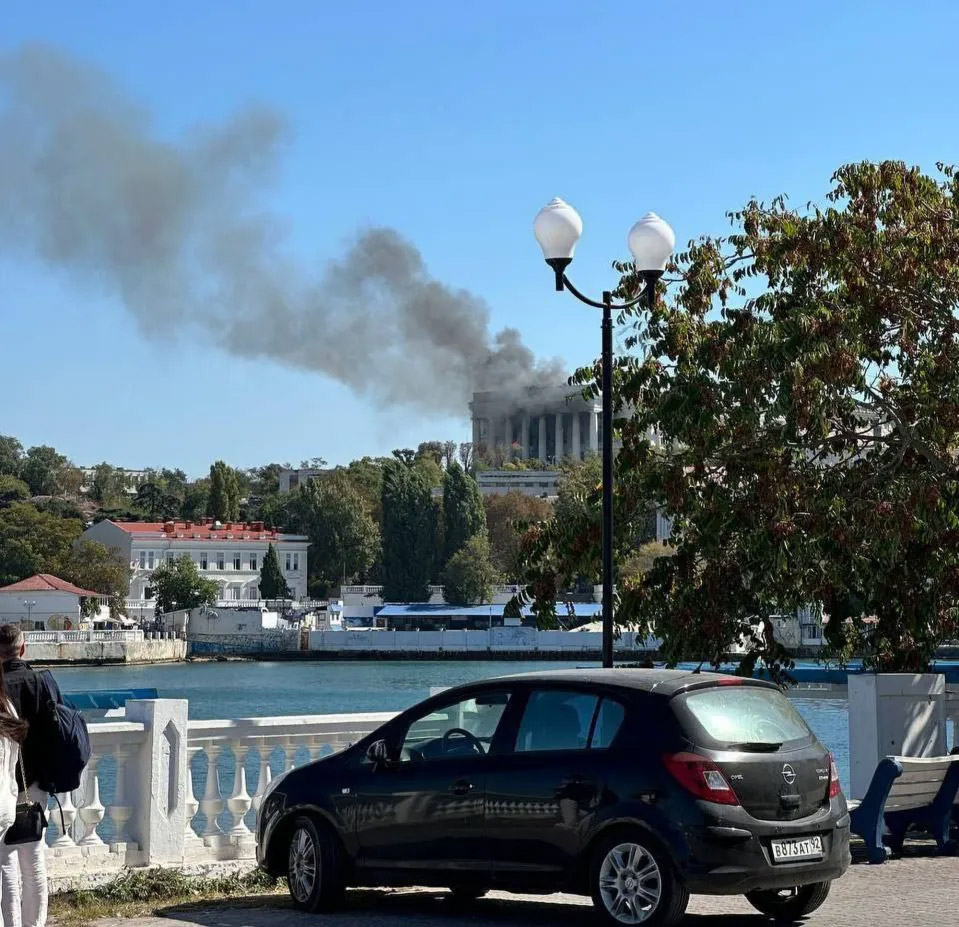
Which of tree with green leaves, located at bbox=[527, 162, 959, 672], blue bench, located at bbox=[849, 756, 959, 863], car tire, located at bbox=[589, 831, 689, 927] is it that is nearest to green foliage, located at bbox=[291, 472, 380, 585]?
tree with green leaves, located at bbox=[527, 162, 959, 672]

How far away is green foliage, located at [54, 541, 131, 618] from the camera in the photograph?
15188cm

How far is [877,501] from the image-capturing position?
17.9 meters

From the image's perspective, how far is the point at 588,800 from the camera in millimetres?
9812

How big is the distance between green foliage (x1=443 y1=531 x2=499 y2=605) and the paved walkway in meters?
136

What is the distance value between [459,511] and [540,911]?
457ft

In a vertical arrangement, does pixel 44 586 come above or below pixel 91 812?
above

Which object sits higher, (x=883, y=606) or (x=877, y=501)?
(x=877, y=501)

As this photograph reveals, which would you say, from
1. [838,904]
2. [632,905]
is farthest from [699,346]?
[632,905]

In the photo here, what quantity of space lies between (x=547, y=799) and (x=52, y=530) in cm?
15141

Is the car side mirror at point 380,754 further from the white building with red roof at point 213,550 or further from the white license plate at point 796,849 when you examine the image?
the white building with red roof at point 213,550

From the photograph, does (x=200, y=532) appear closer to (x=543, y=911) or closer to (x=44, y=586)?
(x=44, y=586)

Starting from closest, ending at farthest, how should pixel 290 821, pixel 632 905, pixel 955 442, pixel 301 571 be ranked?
pixel 632 905, pixel 290 821, pixel 955 442, pixel 301 571

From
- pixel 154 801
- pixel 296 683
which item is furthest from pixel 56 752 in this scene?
pixel 296 683

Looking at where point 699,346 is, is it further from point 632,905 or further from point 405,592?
point 405,592
